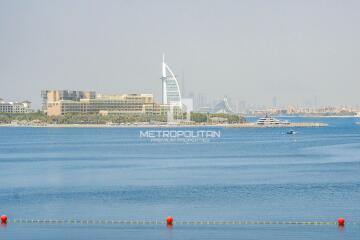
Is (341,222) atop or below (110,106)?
below

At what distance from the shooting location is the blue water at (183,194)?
61.2 ft

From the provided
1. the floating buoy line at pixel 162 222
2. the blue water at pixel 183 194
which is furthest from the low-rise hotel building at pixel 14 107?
the floating buoy line at pixel 162 222

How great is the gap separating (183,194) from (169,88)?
97.7 metres

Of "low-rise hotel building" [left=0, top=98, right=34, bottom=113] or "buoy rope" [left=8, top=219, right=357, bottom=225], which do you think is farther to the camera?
"low-rise hotel building" [left=0, top=98, right=34, bottom=113]

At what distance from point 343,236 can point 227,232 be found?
255 centimetres

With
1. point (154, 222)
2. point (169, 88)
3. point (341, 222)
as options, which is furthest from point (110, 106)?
point (341, 222)

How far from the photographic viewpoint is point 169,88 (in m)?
123

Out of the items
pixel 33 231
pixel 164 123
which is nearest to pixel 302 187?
pixel 33 231

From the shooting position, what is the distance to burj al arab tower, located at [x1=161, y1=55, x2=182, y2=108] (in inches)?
4781

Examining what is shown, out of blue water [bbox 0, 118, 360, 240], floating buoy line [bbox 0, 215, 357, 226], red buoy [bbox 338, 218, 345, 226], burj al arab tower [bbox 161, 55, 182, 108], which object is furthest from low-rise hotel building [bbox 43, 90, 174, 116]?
red buoy [bbox 338, 218, 345, 226]

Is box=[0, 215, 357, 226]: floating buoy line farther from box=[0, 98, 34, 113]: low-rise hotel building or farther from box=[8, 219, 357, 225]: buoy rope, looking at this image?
box=[0, 98, 34, 113]: low-rise hotel building

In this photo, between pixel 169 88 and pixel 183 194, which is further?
pixel 169 88

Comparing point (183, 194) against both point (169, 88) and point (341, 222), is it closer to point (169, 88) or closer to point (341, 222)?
point (341, 222)

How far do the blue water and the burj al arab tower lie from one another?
7839cm
